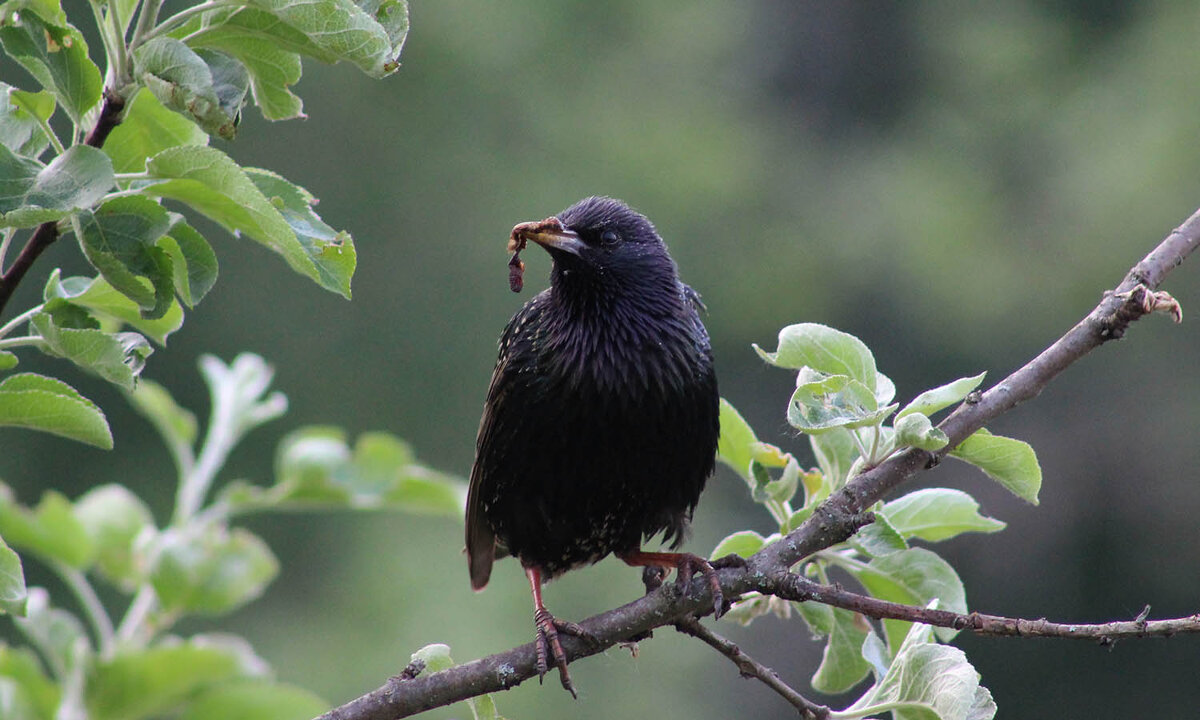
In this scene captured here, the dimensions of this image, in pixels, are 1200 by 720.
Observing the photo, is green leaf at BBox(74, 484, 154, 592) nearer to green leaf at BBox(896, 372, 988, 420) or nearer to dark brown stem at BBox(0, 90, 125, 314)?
dark brown stem at BBox(0, 90, 125, 314)

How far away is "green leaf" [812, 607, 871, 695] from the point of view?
6.17 feet

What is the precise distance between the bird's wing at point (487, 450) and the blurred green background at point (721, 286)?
750 centimetres

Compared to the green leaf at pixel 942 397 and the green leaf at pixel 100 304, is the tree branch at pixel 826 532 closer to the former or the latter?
the green leaf at pixel 942 397

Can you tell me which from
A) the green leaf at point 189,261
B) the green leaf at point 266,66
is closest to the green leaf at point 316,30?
the green leaf at point 266,66

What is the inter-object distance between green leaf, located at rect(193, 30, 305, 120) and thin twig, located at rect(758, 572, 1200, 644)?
83cm

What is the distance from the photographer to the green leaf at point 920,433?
1.61m

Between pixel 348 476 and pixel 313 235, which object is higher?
pixel 348 476

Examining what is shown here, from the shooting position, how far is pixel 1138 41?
39.8 ft

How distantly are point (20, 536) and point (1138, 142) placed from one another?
1069 centimetres

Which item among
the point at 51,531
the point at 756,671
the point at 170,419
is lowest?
the point at 756,671

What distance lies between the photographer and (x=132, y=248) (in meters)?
1.38

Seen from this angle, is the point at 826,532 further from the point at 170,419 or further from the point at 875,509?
the point at 170,419

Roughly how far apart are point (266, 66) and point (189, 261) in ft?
0.80

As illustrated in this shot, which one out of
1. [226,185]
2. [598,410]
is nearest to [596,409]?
[598,410]
